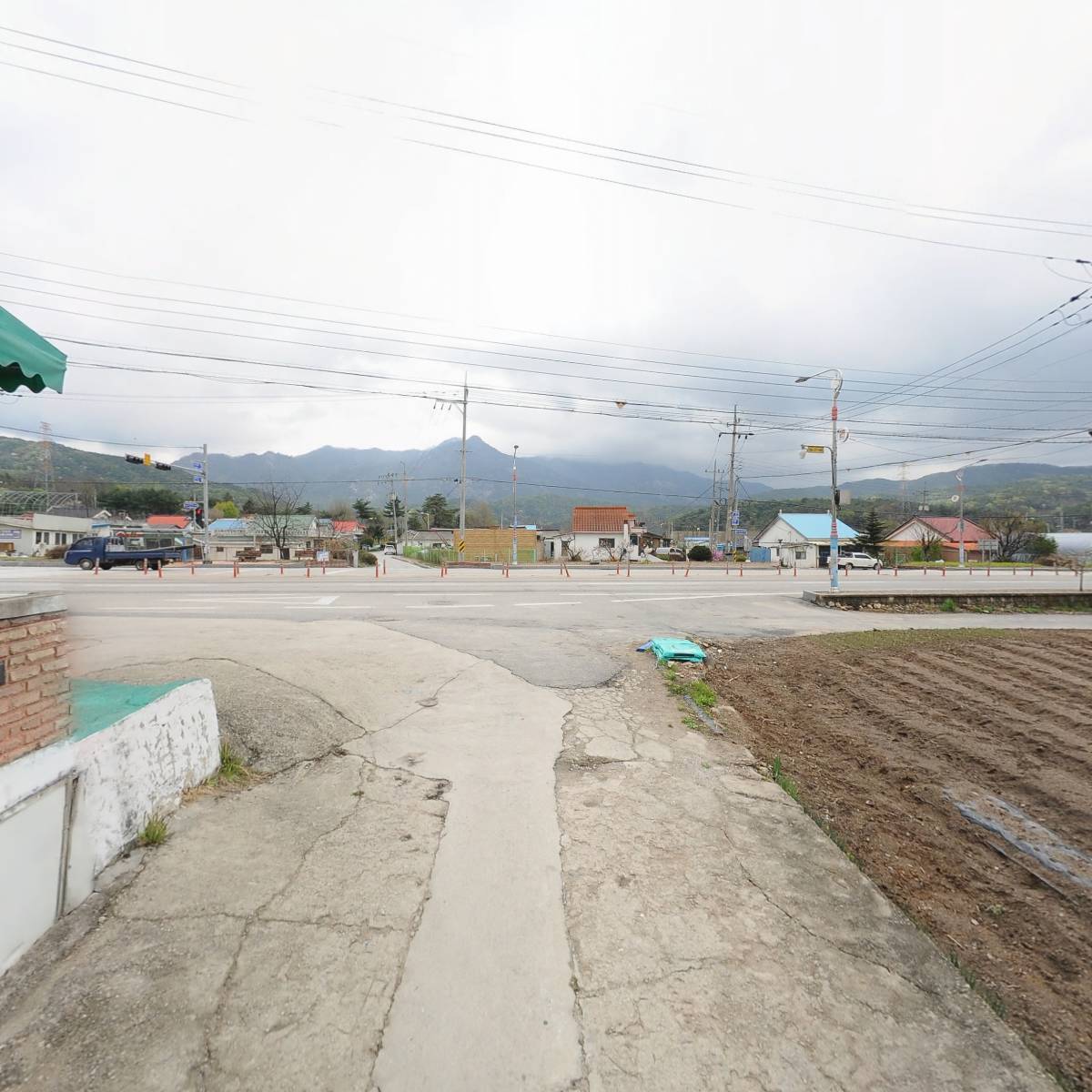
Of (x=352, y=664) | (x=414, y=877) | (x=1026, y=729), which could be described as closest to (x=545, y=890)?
(x=414, y=877)

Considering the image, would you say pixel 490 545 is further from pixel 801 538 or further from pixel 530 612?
pixel 801 538

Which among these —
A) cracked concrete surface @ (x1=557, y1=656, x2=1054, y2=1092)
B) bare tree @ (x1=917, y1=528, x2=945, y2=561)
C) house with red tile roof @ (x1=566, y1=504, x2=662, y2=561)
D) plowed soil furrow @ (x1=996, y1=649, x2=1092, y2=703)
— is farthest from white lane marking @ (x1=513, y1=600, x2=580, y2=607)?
bare tree @ (x1=917, y1=528, x2=945, y2=561)

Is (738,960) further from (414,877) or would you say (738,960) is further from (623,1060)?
(414,877)

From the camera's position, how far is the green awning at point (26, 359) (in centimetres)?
288

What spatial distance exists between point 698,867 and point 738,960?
2.37 feet

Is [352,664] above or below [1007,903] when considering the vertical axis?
above

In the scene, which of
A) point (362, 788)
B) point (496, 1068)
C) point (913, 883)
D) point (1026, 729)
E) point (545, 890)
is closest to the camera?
point (496, 1068)

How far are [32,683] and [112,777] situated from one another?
66cm

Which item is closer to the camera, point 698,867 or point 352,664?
point 698,867

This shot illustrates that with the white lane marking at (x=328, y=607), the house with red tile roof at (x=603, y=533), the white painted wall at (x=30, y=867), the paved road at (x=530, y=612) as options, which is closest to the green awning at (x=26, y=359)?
the white painted wall at (x=30, y=867)

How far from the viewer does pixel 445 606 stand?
13180mm

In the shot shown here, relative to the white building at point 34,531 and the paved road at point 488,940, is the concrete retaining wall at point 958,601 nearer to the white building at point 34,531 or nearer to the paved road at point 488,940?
the paved road at point 488,940

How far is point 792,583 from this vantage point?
2155 cm

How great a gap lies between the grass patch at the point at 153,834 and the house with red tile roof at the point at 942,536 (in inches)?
2417
